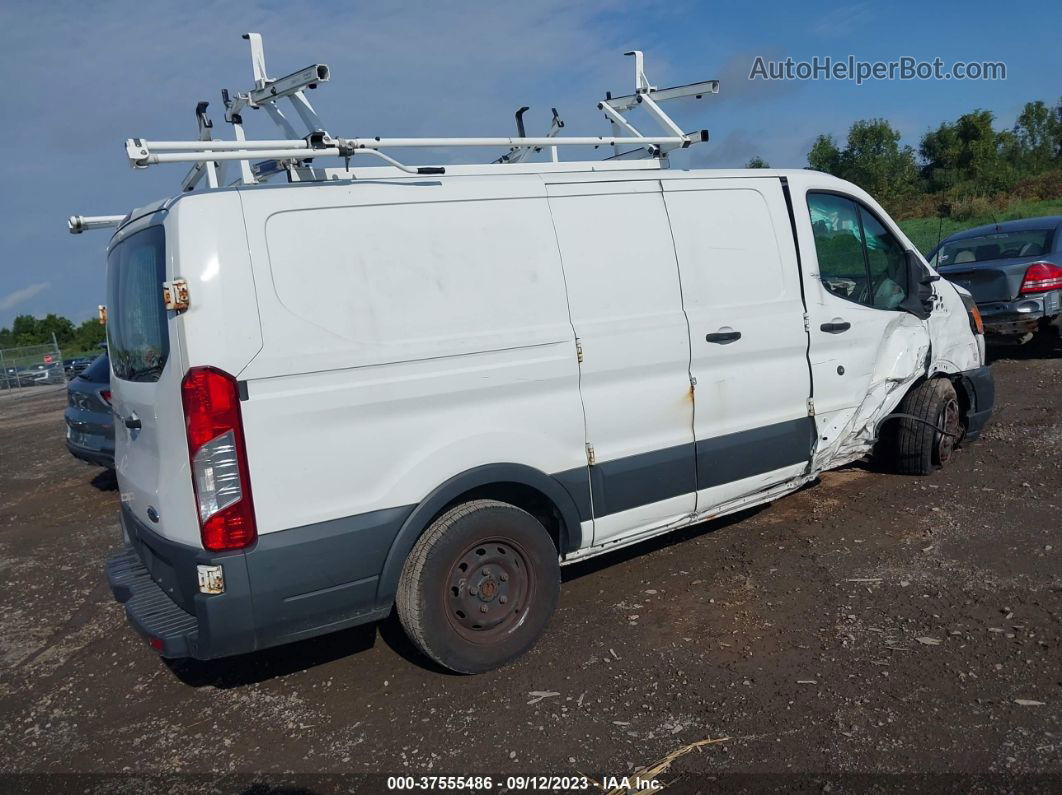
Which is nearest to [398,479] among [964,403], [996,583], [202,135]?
[202,135]

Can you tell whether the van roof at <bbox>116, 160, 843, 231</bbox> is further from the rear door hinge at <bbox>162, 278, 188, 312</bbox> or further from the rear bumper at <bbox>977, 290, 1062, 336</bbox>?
the rear bumper at <bbox>977, 290, 1062, 336</bbox>

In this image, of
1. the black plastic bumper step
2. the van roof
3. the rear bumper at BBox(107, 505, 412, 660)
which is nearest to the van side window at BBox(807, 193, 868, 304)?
the van roof

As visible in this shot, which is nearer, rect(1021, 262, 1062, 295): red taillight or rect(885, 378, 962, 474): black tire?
rect(885, 378, 962, 474): black tire

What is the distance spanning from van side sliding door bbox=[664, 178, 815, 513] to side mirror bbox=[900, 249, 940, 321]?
1.25 m

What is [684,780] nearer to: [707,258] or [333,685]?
[333,685]

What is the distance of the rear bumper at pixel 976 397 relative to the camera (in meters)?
6.39

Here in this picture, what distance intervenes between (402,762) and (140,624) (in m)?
1.28

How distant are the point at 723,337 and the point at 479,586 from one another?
194 cm

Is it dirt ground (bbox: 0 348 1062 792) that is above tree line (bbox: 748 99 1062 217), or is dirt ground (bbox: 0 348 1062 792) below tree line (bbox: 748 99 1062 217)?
below

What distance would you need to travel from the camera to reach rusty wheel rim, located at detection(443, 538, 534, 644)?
152 inches

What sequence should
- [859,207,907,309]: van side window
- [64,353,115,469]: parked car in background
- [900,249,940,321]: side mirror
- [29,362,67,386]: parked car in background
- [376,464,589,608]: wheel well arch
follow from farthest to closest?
1. [29,362,67,386]: parked car in background
2. [64,353,115,469]: parked car in background
3. [900,249,940,321]: side mirror
4. [859,207,907,309]: van side window
5. [376,464,589,608]: wheel well arch

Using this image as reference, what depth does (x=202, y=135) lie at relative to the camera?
415 centimetres

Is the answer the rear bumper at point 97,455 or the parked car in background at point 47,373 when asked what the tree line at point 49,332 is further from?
the rear bumper at point 97,455

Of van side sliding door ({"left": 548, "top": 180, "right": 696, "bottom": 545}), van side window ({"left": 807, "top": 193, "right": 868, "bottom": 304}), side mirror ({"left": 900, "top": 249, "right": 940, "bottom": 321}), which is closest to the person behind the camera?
van side sliding door ({"left": 548, "top": 180, "right": 696, "bottom": 545})
